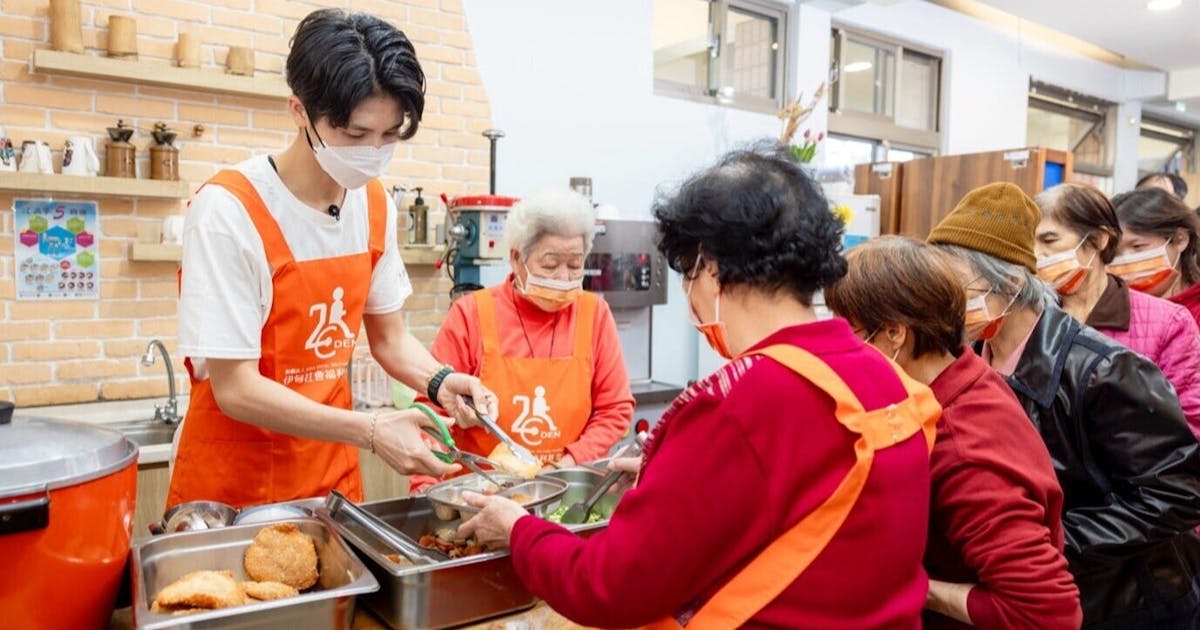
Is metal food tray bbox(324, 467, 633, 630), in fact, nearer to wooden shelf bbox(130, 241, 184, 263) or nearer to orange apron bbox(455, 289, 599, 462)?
orange apron bbox(455, 289, 599, 462)

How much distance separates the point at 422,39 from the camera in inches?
159

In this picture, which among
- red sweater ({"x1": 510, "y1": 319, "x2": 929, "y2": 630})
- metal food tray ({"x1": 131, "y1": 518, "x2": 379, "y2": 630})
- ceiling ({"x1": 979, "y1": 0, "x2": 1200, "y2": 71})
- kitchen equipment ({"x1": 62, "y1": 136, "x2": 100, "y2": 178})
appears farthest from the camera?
ceiling ({"x1": 979, "y1": 0, "x2": 1200, "y2": 71})

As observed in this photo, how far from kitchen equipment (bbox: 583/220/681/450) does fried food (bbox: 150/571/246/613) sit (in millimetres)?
2899

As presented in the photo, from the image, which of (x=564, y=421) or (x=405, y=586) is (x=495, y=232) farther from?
(x=405, y=586)

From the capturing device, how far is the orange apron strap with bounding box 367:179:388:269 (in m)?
1.97

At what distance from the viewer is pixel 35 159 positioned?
3.10 metres

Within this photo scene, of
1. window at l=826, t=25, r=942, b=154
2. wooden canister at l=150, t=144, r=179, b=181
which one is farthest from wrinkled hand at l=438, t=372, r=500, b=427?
window at l=826, t=25, r=942, b=154

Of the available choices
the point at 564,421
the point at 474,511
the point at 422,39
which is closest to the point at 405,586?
the point at 474,511

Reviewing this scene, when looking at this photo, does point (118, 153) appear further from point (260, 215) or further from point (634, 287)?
point (634, 287)

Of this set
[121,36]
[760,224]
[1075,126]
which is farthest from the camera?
[1075,126]

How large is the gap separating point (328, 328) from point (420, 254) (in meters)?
2.13

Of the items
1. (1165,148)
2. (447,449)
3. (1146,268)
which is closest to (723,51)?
(1146,268)

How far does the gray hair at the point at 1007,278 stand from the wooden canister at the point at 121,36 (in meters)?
3.08

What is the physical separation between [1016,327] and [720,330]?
93 cm
